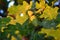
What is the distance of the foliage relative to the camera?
1.37 feet

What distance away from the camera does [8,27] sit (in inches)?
18.0

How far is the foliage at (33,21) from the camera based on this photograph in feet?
1.37

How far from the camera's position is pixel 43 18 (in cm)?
46

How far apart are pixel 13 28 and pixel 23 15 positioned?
5 centimetres

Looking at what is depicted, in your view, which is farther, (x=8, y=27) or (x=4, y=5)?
(x=4, y=5)

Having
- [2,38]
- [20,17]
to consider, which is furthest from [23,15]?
[2,38]

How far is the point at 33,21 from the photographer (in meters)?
0.44

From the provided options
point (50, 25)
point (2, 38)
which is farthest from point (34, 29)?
point (2, 38)

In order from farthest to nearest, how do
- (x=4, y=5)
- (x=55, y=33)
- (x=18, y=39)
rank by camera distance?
(x=4, y=5) → (x=18, y=39) → (x=55, y=33)

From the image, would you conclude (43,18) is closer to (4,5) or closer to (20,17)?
(20,17)

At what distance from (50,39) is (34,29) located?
2.1 inches

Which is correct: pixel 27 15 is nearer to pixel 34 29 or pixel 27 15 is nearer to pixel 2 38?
pixel 34 29

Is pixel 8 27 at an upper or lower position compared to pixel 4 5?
lower

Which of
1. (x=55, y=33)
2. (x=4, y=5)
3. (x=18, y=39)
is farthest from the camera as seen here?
(x=4, y=5)
